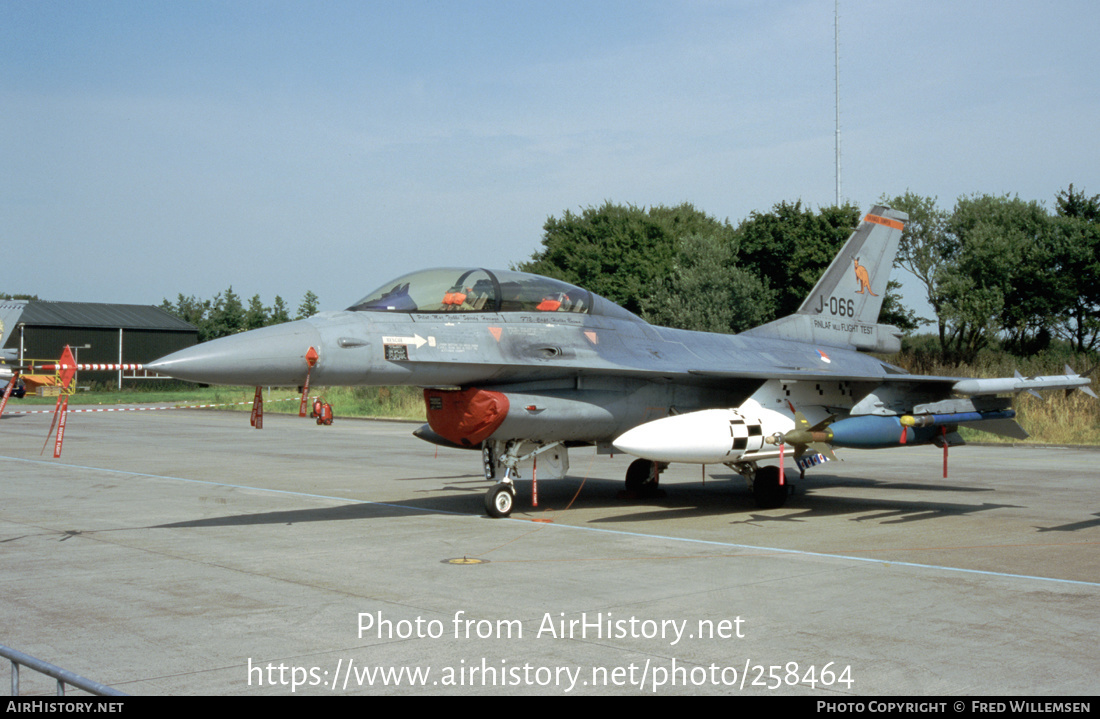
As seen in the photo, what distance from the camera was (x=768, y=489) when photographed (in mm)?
12391

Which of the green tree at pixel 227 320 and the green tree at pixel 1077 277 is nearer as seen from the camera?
the green tree at pixel 1077 277

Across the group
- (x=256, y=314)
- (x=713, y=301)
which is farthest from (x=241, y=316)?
(x=713, y=301)

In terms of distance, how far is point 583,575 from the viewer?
25.9 feet

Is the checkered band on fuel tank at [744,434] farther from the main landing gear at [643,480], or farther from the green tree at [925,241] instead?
the green tree at [925,241]

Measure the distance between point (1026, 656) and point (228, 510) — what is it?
9.43 m

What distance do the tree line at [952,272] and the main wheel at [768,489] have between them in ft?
73.1

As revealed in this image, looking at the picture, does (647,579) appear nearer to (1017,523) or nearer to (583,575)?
(583,575)

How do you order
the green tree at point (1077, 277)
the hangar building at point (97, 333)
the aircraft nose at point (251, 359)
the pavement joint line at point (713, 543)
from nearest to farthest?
the pavement joint line at point (713, 543)
the aircraft nose at point (251, 359)
the green tree at point (1077, 277)
the hangar building at point (97, 333)

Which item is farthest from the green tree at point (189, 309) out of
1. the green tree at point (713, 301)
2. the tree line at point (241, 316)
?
the green tree at point (713, 301)

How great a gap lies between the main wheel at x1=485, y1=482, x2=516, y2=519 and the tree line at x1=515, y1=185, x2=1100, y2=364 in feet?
80.9

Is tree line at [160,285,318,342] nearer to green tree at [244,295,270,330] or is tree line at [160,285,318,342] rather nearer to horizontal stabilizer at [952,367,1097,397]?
green tree at [244,295,270,330]

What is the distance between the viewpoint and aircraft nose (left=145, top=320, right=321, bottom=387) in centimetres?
891

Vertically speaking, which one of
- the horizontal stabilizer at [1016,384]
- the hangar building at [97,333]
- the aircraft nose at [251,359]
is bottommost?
the horizontal stabilizer at [1016,384]

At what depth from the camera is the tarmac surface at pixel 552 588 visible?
16.8 ft
